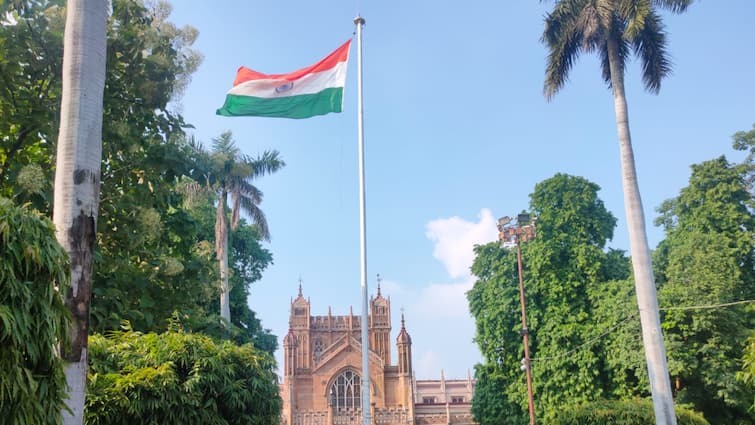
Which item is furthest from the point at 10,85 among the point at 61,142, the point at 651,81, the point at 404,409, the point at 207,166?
the point at 404,409

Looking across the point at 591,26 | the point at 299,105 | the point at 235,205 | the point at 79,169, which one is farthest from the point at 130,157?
the point at 235,205

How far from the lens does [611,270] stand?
105ft

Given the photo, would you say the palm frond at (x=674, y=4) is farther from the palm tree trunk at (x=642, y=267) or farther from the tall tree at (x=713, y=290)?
the tall tree at (x=713, y=290)

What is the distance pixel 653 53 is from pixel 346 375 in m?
40.3

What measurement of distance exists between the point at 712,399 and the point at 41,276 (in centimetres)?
2798

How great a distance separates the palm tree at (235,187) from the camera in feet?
92.8

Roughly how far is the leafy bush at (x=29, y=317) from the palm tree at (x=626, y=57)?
1401cm

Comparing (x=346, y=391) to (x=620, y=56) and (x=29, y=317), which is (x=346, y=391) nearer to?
(x=620, y=56)

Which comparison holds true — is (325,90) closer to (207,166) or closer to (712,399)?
(207,166)

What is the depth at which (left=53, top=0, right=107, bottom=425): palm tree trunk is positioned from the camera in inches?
255

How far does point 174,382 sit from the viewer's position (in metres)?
9.74

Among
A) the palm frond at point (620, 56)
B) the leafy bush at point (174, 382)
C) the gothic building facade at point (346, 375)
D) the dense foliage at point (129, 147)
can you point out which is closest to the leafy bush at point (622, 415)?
the palm frond at point (620, 56)

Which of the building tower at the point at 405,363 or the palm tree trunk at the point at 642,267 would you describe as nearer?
the palm tree trunk at the point at 642,267

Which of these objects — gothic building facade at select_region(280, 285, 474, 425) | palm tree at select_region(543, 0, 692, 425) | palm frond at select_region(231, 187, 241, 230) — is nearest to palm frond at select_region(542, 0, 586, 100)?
palm tree at select_region(543, 0, 692, 425)
